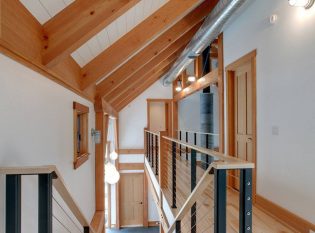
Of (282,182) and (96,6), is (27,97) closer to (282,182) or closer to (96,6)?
(96,6)

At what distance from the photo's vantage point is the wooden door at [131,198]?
8.02 meters

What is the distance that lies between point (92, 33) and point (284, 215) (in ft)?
9.07

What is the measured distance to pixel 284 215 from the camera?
2.71m

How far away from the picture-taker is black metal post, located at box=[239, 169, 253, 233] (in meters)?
1.21

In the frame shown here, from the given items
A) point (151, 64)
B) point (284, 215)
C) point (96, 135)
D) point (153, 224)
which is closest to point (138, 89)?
point (151, 64)

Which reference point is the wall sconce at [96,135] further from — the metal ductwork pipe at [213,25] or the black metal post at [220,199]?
the black metal post at [220,199]

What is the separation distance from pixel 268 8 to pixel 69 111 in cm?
271

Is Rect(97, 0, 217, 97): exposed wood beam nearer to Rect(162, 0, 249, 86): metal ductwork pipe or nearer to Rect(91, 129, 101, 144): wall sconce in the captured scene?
Rect(162, 0, 249, 86): metal ductwork pipe

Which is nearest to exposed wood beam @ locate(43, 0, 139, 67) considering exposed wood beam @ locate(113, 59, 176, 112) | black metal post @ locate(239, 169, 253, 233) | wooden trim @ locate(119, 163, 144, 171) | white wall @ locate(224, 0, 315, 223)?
black metal post @ locate(239, 169, 253, 233)

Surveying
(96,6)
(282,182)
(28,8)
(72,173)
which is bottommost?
(282,182)

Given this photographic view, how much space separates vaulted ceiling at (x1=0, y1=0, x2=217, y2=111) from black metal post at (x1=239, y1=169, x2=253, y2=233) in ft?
4.44

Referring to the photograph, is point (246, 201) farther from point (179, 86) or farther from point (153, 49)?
point (179, 86)

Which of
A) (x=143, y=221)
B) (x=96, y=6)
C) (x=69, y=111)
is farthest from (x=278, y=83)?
(x=143, y=221)

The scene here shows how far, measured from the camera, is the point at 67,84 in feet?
7.34
